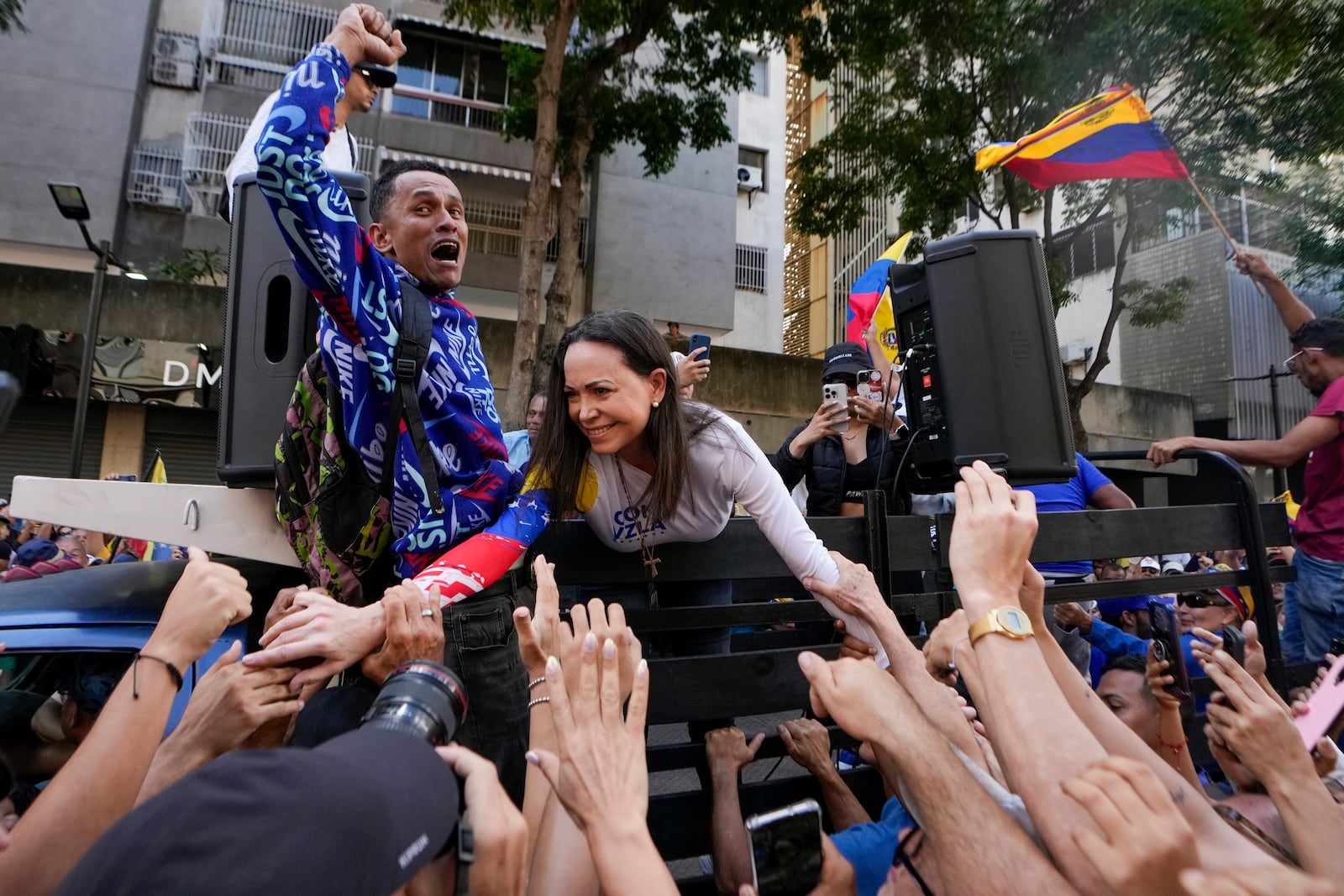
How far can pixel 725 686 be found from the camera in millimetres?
2529

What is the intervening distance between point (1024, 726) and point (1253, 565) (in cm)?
280

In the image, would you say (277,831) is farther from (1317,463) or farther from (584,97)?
(584,97)

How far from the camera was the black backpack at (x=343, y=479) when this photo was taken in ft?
6.16

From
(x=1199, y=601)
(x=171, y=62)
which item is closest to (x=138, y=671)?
(x=1199, y=601)

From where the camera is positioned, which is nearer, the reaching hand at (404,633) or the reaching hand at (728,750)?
the reaching hand at (404,633)

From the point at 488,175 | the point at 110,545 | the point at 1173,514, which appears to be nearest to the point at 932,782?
the point at 1173,514

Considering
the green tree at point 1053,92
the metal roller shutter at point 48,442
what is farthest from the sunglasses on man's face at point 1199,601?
the metal roller shutter at point 48,442

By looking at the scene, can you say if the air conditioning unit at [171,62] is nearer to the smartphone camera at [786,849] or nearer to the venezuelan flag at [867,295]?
the venezuelan flag at [867,295]

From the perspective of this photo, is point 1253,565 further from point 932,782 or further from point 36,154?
point 36,154

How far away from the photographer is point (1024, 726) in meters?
1.32

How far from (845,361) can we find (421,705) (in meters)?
3.51

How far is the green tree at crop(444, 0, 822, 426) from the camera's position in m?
8.46

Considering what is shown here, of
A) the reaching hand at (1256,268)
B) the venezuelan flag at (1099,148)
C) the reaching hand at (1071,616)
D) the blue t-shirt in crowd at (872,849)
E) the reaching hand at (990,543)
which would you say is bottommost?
the blue t-shirt in crowd at (872,849)

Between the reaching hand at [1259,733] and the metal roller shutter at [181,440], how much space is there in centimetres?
1302
